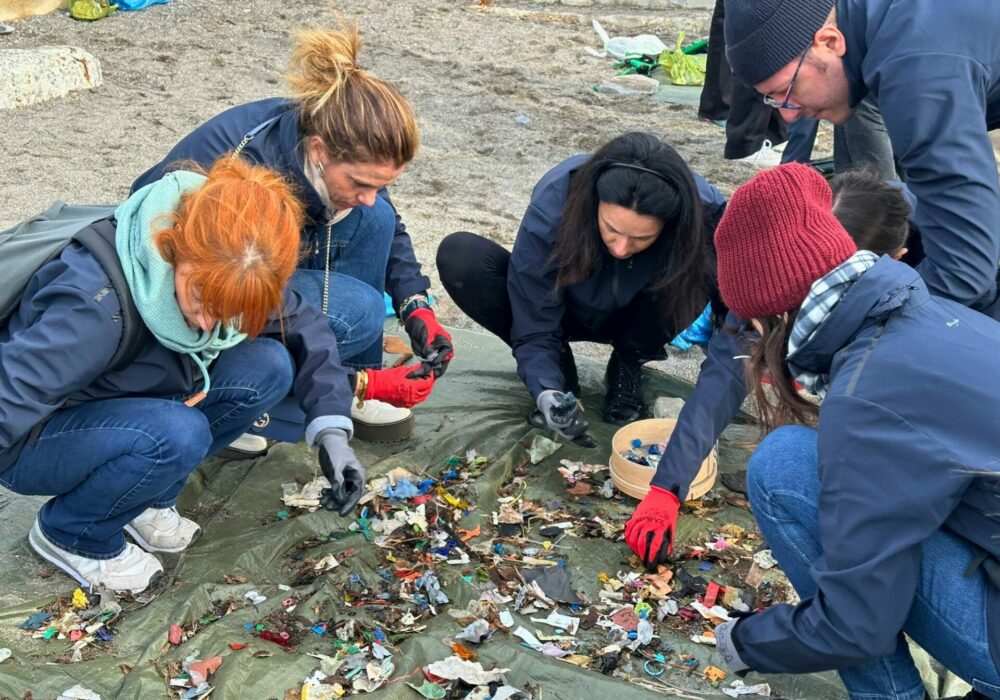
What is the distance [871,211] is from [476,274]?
151cm

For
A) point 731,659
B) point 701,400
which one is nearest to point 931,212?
point 701,400

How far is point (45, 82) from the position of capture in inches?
267

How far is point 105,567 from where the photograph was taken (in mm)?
2602

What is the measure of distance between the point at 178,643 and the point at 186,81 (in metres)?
5.85

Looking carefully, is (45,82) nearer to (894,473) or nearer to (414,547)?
(414,547)

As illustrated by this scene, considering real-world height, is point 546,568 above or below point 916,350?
below

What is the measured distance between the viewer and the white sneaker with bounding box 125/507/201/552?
2738mm

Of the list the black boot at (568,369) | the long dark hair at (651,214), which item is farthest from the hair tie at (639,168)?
the black boot at (568,369)

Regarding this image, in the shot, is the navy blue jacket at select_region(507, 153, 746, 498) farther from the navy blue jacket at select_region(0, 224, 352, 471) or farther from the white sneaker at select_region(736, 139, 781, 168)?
the white sneaker at select_region(736, 139, 781, 168)

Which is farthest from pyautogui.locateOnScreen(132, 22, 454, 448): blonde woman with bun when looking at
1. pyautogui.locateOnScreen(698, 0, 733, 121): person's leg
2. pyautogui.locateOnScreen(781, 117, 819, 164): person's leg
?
pyautogui.locateOnScreen(698, 0, 733, 121): person's leg

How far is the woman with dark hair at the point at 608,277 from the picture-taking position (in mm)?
3002

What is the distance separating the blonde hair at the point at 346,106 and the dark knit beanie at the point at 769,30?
0.96m

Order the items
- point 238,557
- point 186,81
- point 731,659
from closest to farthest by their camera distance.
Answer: point 731,659, point 238,557, point 186,81

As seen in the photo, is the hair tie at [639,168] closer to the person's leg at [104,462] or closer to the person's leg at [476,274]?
the person's leg at [476,274]
